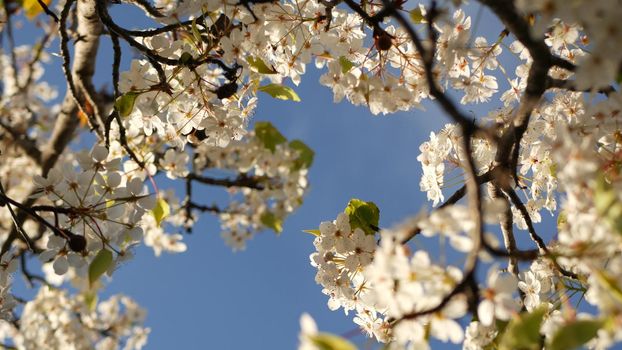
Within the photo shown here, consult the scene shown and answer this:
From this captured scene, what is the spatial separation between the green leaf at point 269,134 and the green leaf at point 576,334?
3.39 metres

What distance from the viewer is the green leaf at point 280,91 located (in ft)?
8.02

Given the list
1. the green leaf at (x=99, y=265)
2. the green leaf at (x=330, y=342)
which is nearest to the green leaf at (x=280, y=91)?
the green leaf at (x=99, y=265)

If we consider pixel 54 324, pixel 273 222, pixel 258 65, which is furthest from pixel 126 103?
pixel 54 324

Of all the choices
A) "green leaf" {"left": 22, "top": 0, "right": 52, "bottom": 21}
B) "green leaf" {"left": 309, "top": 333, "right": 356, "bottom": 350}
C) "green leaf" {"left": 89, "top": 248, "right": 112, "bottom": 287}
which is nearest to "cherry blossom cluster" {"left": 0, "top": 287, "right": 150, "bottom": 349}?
"green leaf" {"left": 22, "top": 0, "right": 52, "bottom": 21}

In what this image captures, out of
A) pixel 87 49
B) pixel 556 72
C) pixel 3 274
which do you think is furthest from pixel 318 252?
pixel 87 49

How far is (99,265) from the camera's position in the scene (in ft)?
6.15

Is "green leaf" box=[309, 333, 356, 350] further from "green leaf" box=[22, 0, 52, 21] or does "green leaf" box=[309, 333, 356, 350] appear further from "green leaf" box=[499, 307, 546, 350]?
"green leaf" box=[22, 0, 52, 21]

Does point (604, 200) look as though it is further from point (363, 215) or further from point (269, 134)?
point (269, 134)

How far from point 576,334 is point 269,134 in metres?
3.46

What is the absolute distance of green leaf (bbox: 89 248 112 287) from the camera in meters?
1.87

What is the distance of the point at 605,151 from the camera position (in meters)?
1.41

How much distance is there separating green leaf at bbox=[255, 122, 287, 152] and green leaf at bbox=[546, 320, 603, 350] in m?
3.39

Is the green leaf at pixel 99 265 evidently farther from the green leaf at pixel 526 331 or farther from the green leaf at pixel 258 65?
the green leaf at pixel 526 331

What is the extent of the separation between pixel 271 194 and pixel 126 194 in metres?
2.57
